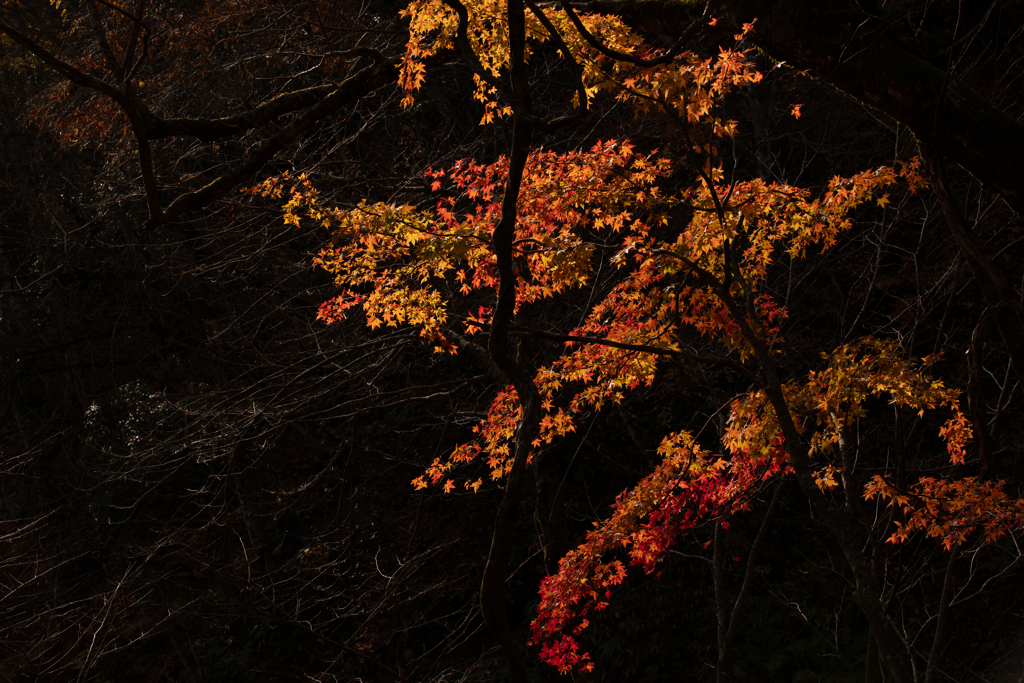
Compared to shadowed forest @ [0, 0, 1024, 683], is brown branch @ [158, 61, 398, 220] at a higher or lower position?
higher

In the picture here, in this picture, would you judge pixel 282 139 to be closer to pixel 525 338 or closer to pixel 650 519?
pixel 650 519

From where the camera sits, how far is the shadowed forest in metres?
4.48

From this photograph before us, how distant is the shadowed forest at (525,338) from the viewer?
14.7 feet

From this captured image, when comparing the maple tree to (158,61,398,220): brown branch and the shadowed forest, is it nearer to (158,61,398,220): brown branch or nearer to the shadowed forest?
the shadowed forest

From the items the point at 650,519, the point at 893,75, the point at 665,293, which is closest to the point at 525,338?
the point at 650,519

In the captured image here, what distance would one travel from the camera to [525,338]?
26.1ft

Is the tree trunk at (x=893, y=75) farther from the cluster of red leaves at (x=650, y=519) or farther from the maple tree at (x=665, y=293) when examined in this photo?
the cluster of red leaves at (x=650, y=519)

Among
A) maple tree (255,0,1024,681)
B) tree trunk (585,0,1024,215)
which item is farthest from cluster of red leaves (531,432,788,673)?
tree trunk (585,0,1024,215)

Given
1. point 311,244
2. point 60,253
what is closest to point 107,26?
point 311,244

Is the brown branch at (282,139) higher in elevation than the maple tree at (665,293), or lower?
higher

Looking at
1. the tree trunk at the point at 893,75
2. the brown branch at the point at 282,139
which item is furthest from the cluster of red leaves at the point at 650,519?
the brown branch at the point at 282,139

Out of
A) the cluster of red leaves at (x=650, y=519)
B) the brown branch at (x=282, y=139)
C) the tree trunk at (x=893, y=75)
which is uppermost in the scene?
the brown branch at (x=282, y=139)

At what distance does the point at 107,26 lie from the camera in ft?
26.3

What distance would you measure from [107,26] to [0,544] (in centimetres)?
577
